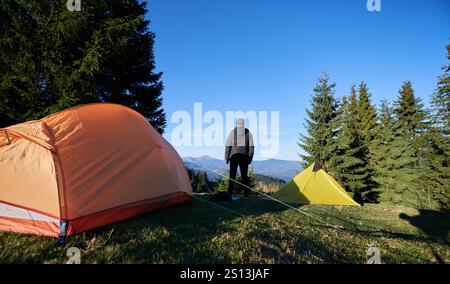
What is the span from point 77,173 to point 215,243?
2.45 m

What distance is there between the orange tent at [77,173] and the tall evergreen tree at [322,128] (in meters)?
16.7

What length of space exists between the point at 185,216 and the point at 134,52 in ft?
31.9

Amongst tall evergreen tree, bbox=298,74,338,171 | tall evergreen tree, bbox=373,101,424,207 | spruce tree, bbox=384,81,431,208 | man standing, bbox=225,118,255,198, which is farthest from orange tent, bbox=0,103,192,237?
spruce tree, bbox=384,81,431,208

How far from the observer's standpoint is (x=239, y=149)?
7387mm

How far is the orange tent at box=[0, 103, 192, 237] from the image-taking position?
10.5ft

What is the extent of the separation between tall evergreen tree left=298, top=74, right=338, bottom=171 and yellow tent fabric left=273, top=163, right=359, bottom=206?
9.71m

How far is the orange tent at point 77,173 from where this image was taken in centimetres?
319

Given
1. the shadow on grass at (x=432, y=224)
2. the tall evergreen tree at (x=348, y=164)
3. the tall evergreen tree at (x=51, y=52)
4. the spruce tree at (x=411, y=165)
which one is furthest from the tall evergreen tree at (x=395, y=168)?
the tall evergreen tree at (x=51, y=52)

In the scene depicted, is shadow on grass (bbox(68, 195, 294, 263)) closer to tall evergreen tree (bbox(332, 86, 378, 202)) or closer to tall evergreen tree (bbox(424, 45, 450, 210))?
tall evergreen tree (bbox(332, 86, 378, 202))

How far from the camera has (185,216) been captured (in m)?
4.75

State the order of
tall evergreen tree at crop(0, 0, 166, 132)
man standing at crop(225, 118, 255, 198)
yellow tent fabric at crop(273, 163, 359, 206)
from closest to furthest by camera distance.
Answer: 1. man standing at crop(225, 118, 255, 198)
2. tall evergreen tree at crop(0, 0, 166, 132)
3. yellow tent fabric at crop(273, 163, 359, 206)

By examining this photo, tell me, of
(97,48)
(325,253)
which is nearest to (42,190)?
(325,253)

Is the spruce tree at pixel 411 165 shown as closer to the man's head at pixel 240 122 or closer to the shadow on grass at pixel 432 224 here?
the shadow on grass at pixel 432 224
